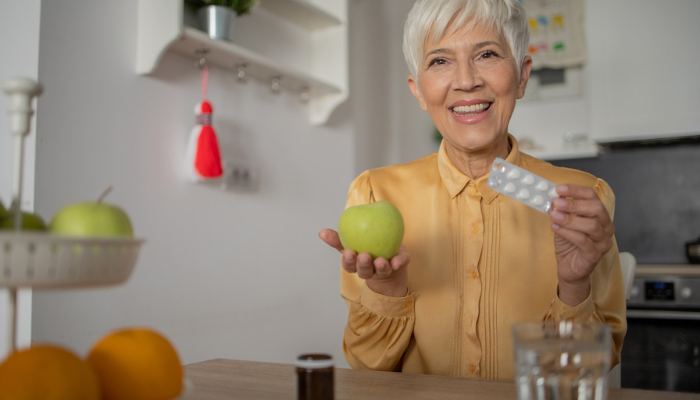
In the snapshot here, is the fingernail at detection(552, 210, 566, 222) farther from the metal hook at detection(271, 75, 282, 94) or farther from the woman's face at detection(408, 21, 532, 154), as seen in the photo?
the metal hook at detection(271, 75, 282, 94)

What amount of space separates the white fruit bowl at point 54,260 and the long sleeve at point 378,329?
1.95ft

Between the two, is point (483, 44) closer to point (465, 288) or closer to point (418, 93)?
point (418, 93)

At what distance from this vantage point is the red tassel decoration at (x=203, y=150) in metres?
1.60

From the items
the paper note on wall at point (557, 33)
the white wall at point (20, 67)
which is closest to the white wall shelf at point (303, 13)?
the white wall at point (20, 67)

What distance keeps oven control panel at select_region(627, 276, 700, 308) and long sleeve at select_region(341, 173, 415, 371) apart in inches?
61.8

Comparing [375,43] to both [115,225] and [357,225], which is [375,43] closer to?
[357,225]

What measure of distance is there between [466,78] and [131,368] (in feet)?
2.75

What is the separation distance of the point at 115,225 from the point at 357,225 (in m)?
0.40

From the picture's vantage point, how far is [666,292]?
2252 millimetres

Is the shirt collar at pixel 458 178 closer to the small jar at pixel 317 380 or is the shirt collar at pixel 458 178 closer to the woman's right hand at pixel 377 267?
the woman's right hand at pixel 377 267

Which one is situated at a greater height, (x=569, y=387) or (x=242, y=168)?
(x=242, y=168)

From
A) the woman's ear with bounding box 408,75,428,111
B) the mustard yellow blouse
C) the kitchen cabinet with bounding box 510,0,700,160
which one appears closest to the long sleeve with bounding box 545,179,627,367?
the mustard yellow blouse

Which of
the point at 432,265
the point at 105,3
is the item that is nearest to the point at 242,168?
the point at 105,3

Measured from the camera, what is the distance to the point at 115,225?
1.55 ft
